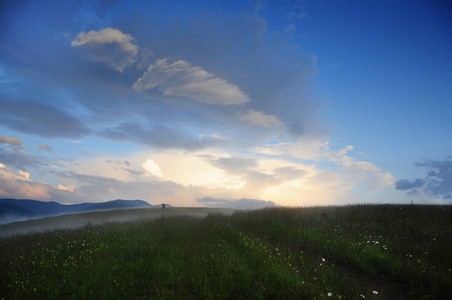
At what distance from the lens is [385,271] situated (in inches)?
329

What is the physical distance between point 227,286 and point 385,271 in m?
5.80

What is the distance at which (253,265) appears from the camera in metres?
8.15

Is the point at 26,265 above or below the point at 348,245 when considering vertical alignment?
below

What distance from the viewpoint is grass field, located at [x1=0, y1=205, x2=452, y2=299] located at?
687 centimetres

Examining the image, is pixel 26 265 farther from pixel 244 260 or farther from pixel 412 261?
pixel 412 261

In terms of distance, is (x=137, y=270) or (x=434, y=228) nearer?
(x=137, y=270)

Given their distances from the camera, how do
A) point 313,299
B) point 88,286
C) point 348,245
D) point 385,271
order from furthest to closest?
point 348,245 < point 385,271 < point 88,286 < point 313,299

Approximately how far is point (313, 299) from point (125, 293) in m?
5.37

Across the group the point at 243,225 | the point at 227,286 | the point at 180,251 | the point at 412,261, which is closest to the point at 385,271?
the point at 412,261

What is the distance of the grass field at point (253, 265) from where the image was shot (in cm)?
687

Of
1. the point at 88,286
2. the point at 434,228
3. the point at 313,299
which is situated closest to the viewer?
the point at 313,299

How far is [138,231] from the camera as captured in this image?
51.1ft

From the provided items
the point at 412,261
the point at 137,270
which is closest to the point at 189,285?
the point at 137,270

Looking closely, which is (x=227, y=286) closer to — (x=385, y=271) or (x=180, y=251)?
(x=180, y=251)
